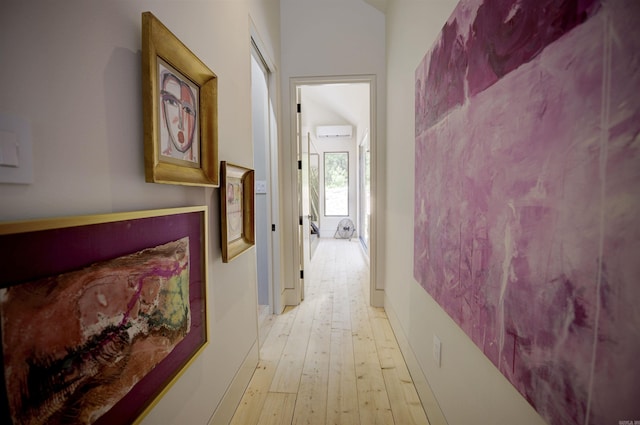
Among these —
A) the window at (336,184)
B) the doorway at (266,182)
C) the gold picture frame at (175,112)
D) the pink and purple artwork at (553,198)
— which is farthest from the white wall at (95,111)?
the window at (336,184)

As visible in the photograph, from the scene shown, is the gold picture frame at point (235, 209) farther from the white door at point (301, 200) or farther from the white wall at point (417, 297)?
the white door at point (301, 200)

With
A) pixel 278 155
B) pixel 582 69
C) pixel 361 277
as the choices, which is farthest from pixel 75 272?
pixel 361 277

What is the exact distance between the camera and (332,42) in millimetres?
2803

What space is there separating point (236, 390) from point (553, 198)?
1737 millimetres

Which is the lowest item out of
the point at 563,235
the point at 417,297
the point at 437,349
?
the point at 437,349

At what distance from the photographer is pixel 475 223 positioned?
0.98 meters

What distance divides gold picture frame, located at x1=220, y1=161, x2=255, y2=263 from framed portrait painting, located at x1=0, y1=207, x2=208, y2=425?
14.0 inches

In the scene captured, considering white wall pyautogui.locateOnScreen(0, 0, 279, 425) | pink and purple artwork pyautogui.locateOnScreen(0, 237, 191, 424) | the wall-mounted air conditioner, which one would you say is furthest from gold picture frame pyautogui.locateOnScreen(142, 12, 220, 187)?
the wall-mounted air conditioner

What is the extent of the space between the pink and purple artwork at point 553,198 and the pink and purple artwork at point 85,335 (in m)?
1.04

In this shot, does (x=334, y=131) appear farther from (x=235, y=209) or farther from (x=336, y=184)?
(x=235, y=209)

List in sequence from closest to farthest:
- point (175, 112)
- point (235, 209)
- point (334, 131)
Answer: point (175, 112)
point (235, 209)
point (334, 131)

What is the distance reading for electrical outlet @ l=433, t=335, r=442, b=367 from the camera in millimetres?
1378

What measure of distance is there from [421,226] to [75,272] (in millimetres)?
1471

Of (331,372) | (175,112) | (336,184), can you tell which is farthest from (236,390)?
(336,184)
